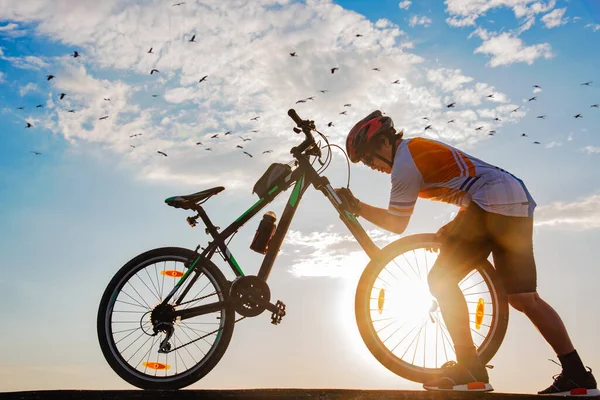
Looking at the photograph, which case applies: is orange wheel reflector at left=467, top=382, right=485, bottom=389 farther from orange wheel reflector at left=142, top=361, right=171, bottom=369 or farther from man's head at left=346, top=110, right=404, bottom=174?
orange wheel reflector at left=142, top=361, right=171, bottom=369

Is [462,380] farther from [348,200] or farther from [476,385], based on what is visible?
[348,200]

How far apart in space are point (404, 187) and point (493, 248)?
39.7 inches

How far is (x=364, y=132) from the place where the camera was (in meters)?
5.07

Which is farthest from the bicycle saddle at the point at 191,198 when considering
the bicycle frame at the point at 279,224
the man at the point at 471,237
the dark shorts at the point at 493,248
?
the dark shorts at the point at 493,248

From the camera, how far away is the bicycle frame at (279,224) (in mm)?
5359

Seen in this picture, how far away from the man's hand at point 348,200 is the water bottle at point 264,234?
2.34 ft

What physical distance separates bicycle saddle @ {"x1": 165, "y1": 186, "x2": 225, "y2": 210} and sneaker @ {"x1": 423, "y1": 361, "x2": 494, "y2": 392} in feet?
8.82

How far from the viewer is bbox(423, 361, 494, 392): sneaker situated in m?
4.53

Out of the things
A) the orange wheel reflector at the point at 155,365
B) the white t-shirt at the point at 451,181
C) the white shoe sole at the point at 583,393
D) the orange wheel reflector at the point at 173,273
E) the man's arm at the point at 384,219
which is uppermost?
the white t-shirt at the point at 451,181

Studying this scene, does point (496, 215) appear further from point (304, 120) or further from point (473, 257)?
point (304, 120)

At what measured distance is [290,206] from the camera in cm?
550

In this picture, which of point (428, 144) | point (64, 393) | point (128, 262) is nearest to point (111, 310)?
point (128, 262)

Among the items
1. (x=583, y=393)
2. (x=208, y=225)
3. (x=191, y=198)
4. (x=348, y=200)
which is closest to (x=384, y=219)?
(x=348, y=200)

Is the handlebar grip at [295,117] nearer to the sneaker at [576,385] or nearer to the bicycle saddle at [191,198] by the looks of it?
the bicycle saddle at [191,198]
